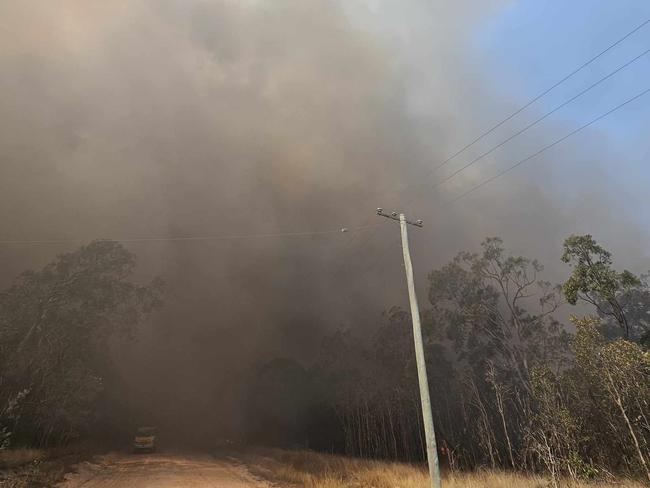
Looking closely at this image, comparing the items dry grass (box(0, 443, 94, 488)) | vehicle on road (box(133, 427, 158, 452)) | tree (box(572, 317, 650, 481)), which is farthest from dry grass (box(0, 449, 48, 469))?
tree (box(572, 317, 650, 481))

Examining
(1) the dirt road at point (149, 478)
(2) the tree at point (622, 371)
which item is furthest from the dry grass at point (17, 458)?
(2) the tree at point (622, 371)

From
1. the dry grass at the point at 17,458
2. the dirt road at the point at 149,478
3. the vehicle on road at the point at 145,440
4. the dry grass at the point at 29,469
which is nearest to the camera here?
the dry grass at the point at 29,469

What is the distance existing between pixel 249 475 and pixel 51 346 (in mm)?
22592

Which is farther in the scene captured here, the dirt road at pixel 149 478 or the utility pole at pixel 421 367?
the dirt road at pixel 149 478

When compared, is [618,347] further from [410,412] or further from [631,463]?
[410,412]

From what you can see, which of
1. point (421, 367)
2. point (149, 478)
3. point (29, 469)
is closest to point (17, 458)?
point (29, 469)

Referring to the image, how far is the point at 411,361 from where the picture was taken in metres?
55.6

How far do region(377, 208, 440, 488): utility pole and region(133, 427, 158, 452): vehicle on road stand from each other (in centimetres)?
4433

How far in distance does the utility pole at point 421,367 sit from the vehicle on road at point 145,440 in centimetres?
4433

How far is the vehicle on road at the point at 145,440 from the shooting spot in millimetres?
47562

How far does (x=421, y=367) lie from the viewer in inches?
521

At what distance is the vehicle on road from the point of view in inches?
1873

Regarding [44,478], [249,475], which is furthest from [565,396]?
[44,478]

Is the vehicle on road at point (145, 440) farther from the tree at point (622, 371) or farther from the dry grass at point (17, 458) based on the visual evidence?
the tree at point (622, 371)
